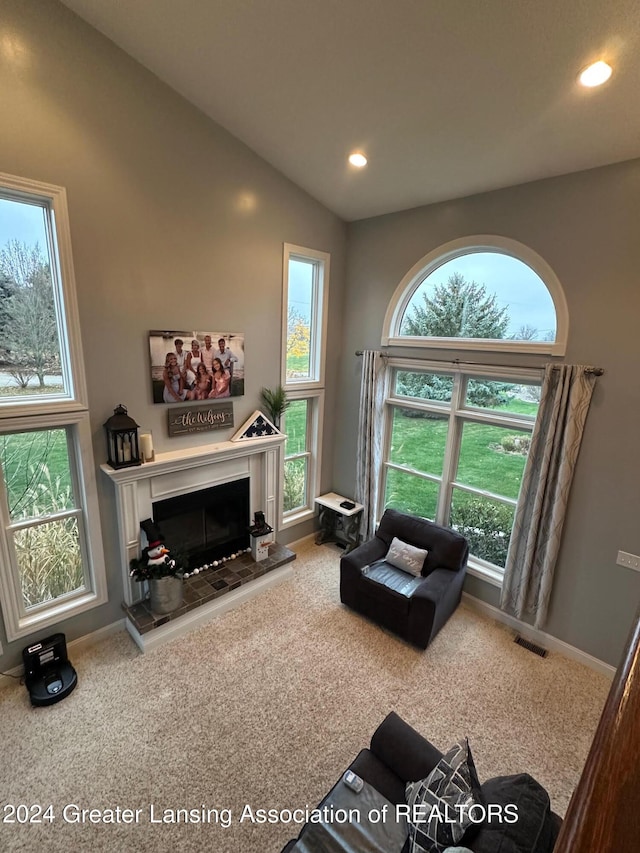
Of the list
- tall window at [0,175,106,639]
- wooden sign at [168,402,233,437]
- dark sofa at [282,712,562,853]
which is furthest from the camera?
wooden sign at [168,402,233,437]

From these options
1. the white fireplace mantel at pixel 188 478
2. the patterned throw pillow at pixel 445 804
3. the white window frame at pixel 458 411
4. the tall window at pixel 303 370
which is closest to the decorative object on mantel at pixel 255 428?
the white fireplace mantel at pixel 188 478

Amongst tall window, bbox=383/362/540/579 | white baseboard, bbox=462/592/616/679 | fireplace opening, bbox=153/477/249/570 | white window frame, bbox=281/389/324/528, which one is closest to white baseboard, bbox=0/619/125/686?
fireplace opening, bbox=153/477/249/570

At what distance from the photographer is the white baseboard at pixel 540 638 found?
3.21 metres

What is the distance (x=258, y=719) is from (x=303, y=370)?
3.25 metres

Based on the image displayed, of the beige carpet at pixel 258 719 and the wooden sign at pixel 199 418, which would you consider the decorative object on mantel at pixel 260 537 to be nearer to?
the beige carpet at pixel 258 719

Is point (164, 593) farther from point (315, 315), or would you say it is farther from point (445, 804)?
point (315, 315)

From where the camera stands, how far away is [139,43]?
257 cm

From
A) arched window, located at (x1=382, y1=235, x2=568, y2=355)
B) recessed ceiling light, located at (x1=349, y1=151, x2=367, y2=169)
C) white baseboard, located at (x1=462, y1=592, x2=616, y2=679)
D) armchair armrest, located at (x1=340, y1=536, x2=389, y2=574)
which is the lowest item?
white baseboard, located at (x1=462, y1=592, x2=616, y2=679)

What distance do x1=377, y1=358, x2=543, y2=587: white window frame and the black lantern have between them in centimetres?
264

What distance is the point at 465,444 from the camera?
3920mm

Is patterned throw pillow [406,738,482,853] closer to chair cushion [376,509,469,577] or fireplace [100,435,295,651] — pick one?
chair cushion [376,509,469,577]

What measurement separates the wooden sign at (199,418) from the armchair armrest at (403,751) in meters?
2.61

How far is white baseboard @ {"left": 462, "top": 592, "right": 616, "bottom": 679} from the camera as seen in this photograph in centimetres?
321

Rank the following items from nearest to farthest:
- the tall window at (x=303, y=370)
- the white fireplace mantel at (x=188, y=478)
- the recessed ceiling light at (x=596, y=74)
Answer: the recessed ceiling light at (x=596, y=74) → the white fireplace mantel at (x=188, y=478) → the tall window at (x=303, y=370)
